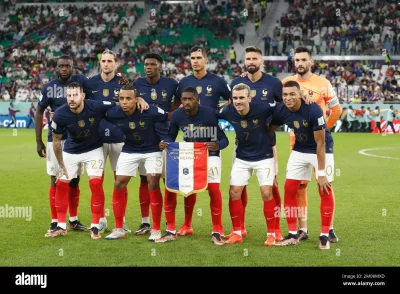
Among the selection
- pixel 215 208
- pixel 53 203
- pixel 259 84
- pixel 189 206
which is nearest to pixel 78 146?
pixel 53 203

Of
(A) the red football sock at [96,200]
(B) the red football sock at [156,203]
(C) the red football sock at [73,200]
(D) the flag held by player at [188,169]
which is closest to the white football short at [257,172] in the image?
(D) the flag held by player at [188,169]

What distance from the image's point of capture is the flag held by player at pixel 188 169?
8.88m

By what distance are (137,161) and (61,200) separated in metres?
1.19

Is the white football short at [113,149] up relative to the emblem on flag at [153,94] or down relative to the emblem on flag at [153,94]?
down

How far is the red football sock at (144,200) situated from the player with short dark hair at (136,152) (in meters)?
0.60

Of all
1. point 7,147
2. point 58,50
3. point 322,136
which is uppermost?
point 58,50

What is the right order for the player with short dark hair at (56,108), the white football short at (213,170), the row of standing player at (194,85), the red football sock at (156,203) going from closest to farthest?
1. the white football short at (213,170)
2. the red football sock at (156,203)
3. the row of standing player at (194,85)
4. the player with short dark hair at (56,108)

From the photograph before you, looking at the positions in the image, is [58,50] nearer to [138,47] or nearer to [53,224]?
[138,47]

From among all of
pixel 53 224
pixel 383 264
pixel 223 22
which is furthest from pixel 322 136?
pixel 223 22

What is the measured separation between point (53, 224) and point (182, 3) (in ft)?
131

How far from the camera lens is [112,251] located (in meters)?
8.24

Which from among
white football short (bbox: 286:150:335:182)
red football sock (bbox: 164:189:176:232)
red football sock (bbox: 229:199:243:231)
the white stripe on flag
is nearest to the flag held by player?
the white stripe on flag

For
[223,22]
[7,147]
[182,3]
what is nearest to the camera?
[7,147]

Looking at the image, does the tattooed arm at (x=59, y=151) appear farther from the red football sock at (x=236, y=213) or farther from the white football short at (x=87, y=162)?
the red football sock at (x=236, y=213)
